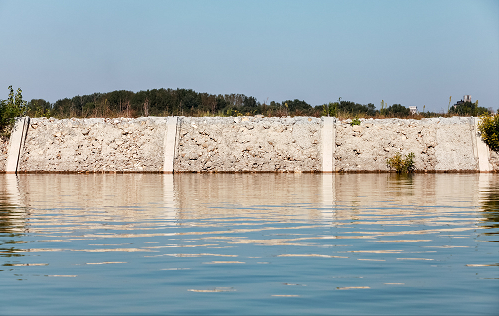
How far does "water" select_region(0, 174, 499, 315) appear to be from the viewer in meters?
4.73

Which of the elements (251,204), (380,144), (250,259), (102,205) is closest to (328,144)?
(380,144)

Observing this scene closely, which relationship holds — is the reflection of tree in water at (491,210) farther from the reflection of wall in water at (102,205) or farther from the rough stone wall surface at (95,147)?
the rough stone wall surface at (95,147)

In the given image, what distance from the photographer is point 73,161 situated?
3105cm

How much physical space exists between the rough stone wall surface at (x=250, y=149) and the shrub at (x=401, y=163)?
3.67 metres

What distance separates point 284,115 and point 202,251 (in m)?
26.0

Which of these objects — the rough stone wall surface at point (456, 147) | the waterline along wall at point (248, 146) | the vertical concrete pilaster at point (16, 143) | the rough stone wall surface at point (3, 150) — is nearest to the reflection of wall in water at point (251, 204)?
the waterline along wall at point (248, 146)

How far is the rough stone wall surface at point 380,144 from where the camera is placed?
30.1m

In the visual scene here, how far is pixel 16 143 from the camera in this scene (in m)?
31.2

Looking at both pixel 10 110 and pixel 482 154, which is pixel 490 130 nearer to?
pixel 482 154

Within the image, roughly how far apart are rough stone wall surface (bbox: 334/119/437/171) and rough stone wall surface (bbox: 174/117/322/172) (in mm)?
1373

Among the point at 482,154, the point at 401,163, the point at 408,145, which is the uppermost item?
the point at 408,145

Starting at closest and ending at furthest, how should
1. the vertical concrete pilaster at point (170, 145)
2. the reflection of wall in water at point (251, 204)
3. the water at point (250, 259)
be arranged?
the water at point (250, 259)
the reflection of wall in water at point (251, 204)
the vertical concrete pilaster at point (170, 145)

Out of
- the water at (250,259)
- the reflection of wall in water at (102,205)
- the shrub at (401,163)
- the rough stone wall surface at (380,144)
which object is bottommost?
the water at (250,259)

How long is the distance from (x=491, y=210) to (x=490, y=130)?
20.2 meters
